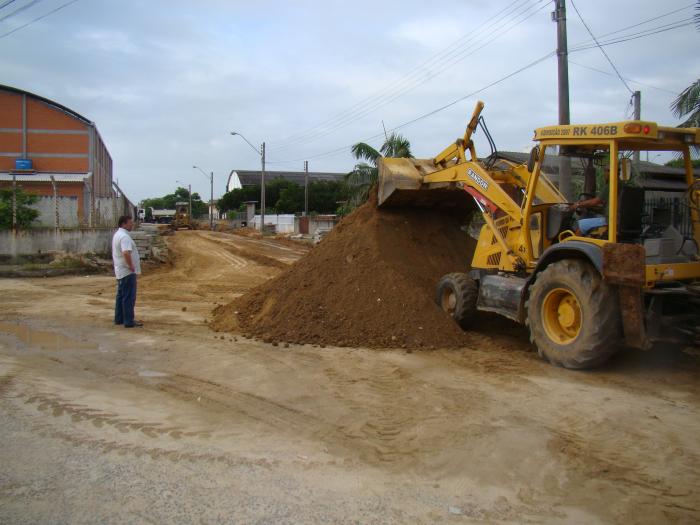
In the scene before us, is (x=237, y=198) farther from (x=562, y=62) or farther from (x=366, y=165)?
(x=562, y=62)

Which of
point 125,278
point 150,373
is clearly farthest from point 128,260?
point 150,373

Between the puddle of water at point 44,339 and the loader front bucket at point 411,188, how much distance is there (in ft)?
16.7

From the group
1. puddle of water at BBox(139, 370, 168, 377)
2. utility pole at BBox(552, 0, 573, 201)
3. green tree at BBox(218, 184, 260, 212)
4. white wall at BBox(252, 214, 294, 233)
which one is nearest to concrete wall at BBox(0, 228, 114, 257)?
puddle of water at BBox(139, 370, 168, 377)

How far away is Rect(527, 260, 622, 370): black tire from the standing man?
599 cm

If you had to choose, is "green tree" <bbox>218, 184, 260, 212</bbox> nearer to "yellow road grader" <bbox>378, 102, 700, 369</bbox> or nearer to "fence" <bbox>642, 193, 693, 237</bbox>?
"yellow road grader" <bbox>378, 102, 700, 369</bbox>

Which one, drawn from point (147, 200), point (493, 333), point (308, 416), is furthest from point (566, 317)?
point (147, 200)

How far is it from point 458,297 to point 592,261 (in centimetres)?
250

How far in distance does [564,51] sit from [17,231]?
50.3 feet

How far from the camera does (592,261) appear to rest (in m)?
6.30

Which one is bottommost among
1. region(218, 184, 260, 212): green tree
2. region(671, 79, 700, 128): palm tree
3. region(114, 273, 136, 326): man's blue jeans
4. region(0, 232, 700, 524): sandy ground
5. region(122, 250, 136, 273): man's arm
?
region(0, 232, 700, 524): sandy ground

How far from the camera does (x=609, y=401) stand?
5.62 m

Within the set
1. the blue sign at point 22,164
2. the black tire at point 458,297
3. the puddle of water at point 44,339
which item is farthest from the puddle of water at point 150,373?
the blue sign at point 22,164

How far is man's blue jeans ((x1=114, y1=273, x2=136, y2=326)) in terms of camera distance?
30.5 ft

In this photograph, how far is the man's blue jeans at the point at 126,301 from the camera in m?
9.28
